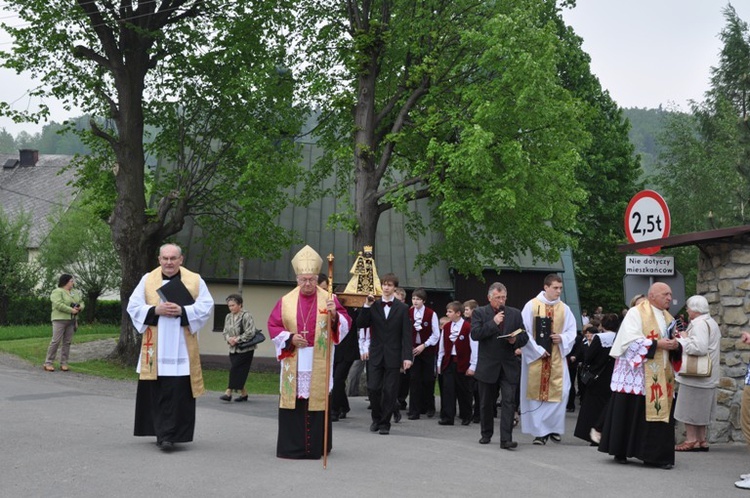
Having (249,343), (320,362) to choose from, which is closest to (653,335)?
(320,362)

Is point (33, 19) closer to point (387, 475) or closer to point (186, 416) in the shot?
point (186, 416)

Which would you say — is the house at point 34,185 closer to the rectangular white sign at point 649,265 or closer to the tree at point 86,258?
the tree at point 86,258

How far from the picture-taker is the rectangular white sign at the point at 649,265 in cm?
1208

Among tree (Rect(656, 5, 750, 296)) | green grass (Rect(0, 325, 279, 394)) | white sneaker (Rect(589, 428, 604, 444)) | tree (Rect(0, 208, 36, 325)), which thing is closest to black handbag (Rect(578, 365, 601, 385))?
white sneaker (Rect(589, 428, 604, 444))

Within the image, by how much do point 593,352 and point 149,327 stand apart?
593 cm

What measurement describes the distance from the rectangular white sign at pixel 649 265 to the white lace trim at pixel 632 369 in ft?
4.37

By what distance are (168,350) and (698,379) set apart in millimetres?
6553

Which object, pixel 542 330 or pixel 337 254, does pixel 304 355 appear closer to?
pixel 542 330

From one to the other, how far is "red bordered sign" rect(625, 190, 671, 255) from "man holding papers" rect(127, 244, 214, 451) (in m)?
5.22

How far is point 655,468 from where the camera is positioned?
35.8ft

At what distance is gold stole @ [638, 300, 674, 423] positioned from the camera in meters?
10.9

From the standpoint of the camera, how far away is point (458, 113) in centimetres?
2170

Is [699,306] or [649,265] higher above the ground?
[649,265]

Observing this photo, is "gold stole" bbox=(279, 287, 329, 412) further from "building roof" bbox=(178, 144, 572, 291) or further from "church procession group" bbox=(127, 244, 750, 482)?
"building roof" bbox=(178, 144, 572, 291)
